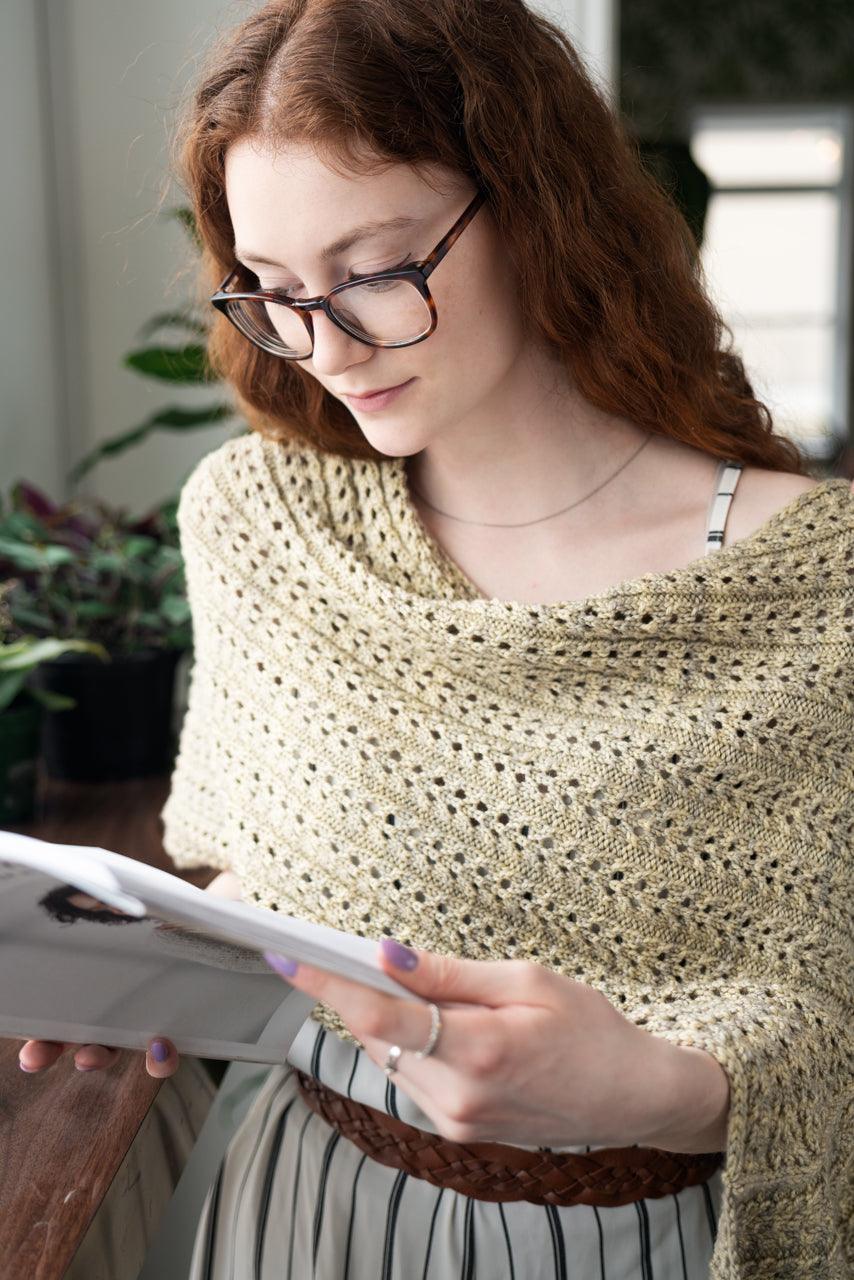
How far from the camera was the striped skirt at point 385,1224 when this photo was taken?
0.92 meters

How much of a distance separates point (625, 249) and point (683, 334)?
0.09 metres

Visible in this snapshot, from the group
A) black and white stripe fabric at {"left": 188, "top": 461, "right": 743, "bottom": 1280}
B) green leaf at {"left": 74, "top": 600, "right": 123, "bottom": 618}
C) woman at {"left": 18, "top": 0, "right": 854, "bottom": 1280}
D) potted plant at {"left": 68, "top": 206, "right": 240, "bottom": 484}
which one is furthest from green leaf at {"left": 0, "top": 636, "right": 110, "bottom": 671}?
black and white stripe fabric at {"left": 188, "top": 461, "right": 743, "bottom": 1280}

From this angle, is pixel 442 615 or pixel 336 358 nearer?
pixel 336 358

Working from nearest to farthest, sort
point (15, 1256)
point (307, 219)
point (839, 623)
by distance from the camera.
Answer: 1. point (15, 1256)
2. point (307, 219)
3. point (839, 623)

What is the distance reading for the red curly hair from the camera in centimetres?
84

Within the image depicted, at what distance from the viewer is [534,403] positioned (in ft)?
3.39

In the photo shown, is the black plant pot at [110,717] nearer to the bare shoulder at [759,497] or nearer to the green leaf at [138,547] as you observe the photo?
the green leaf at [138,547]

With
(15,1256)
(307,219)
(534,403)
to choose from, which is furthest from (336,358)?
(15,1256)

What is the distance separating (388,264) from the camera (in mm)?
849

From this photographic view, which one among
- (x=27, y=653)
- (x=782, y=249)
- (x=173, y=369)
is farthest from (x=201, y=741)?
(x=782, y=249)

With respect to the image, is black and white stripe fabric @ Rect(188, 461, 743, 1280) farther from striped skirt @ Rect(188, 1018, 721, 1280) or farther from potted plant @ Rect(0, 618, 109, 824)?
potted plant @ Rect(0, 618, 109, 824)

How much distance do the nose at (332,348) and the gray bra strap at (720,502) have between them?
1.09 feet

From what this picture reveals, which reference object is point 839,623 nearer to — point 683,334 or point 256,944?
point 683,334

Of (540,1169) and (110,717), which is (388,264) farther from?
(110,717)
